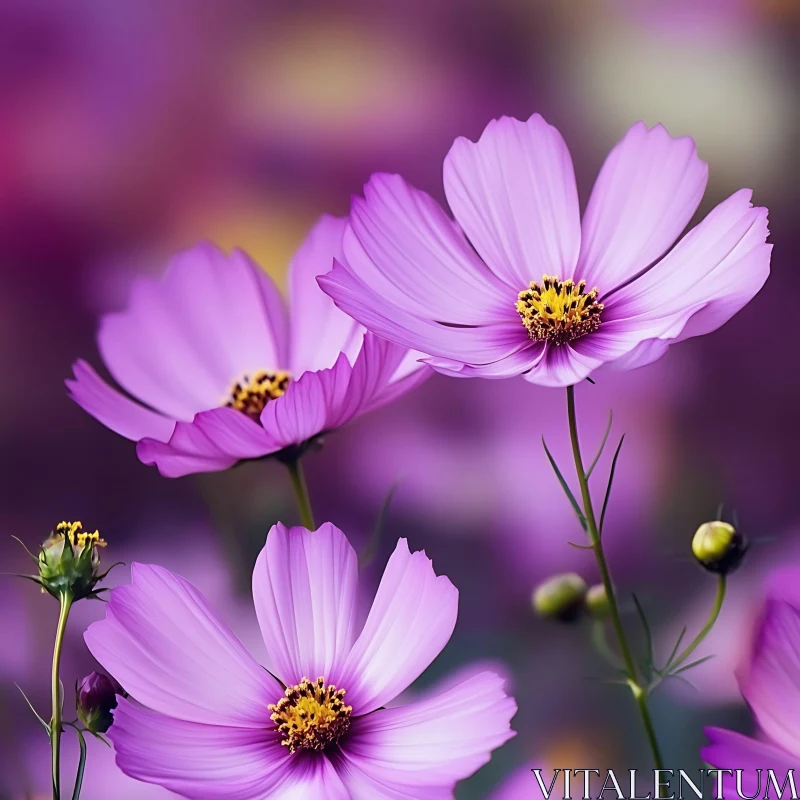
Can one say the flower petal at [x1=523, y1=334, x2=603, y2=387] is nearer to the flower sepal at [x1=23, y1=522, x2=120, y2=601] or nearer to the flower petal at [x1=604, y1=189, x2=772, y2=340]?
the flower petal at [x1=604, y1=189, x2=772, y2=340]

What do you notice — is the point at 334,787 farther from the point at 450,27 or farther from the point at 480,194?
the point at 450,27

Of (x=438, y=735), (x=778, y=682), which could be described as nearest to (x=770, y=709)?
(x=778, y=682)

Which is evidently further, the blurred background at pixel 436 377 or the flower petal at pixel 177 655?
the blurred background at pixel 436 377

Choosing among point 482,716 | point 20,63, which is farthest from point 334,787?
point 20,63

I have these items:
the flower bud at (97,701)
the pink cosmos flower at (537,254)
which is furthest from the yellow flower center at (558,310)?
the flower bud at (97,701)

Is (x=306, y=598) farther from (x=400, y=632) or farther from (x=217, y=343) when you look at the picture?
(x=217, y=343)

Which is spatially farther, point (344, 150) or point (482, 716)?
point (344, 150)

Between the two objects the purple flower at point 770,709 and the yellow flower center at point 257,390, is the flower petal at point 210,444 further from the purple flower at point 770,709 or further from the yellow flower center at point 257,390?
the purple flower at point 770,709
